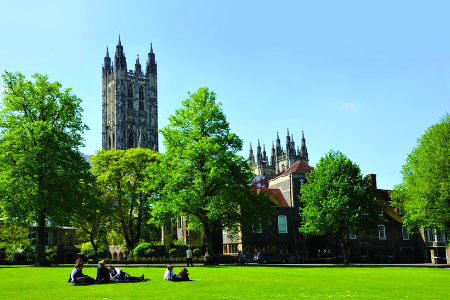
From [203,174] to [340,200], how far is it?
1314 cm

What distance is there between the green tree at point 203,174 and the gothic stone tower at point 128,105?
102 meters

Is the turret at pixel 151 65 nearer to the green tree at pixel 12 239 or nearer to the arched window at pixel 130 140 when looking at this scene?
the arched window at pixel 130 140

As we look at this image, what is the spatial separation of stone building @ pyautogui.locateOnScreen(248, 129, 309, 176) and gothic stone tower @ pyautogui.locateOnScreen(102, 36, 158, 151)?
127 ft

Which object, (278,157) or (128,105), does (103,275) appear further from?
(278,157)

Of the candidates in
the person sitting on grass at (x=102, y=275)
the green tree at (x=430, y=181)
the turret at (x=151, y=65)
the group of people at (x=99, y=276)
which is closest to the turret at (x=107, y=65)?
the turret at (x=151, y=65)

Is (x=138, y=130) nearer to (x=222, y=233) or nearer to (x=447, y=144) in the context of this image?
(x=222, y=233)

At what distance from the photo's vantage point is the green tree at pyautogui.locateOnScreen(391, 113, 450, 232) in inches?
1448

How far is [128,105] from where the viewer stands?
478ft

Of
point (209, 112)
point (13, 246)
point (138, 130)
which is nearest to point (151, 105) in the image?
point (138, 130)

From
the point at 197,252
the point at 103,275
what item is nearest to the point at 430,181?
the point at 197,252

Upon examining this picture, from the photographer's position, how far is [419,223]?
39.8 m

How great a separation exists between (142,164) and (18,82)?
69.8 feet

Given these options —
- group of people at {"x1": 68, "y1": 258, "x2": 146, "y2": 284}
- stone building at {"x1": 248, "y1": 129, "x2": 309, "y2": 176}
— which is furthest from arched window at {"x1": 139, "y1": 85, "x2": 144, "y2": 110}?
group of people at {"x1": 68, "y1": 258, "x2": 146, "y2": 284}

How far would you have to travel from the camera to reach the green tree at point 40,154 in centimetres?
3434
